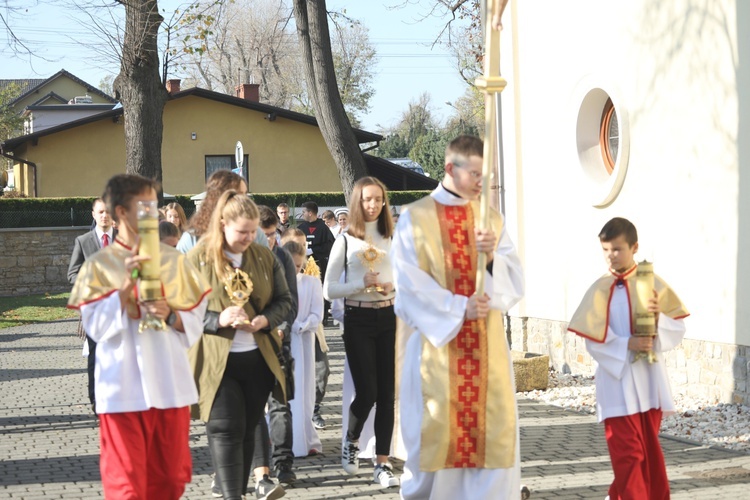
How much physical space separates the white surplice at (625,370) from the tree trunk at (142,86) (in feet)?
39.2

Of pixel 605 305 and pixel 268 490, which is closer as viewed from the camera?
pixel 605 305

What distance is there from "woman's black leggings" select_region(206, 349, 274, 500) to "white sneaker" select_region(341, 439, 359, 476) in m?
1.72

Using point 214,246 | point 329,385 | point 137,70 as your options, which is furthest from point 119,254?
point 137,70

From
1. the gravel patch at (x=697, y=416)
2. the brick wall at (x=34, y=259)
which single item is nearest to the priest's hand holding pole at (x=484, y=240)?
the gravel patch at (x=697, y=416)

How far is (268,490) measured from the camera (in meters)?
6.76

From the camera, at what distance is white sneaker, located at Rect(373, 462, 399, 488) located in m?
7.55

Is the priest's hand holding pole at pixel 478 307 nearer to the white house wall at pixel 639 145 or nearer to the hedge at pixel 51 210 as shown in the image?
the white house wall at pixel 639 145

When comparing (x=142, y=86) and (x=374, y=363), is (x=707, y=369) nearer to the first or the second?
(x=374, y=363)

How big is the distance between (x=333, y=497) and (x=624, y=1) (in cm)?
702

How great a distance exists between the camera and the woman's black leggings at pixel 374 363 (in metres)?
7.77

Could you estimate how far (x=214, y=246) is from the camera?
20.5 feet

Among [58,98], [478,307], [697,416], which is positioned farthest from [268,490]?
[58,98]

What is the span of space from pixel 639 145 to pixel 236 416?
6927 mm

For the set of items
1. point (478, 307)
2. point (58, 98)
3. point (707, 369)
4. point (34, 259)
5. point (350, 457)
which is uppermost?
point (58, 98)
